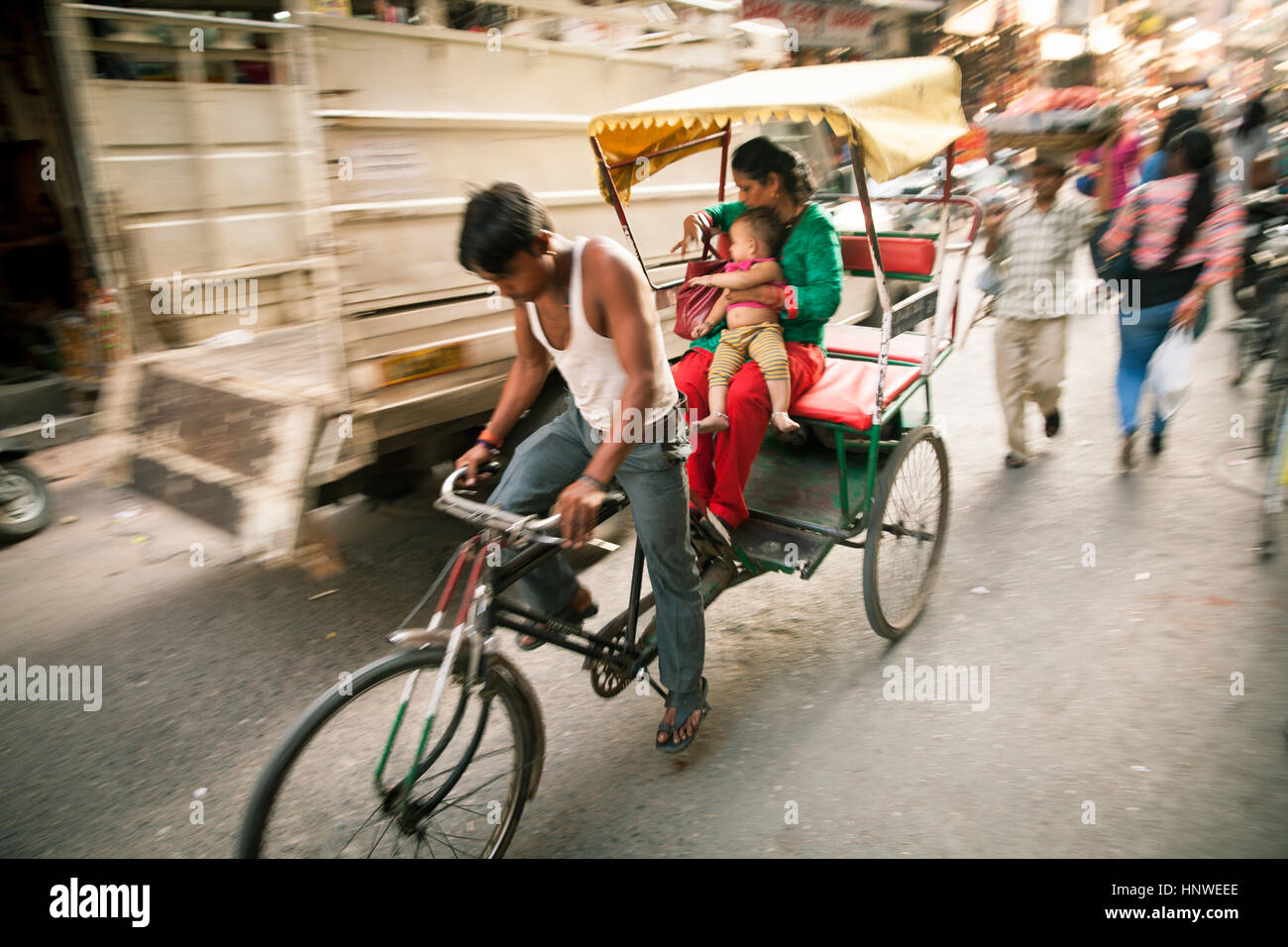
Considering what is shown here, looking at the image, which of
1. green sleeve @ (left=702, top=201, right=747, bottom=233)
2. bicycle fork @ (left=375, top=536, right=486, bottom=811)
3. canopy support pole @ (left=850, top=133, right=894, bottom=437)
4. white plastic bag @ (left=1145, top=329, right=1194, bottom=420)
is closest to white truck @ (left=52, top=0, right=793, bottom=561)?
green sleeve @ (left=702, top=201, right=747, bottom=233)

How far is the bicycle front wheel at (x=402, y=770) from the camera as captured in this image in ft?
6.33

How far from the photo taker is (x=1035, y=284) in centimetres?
475

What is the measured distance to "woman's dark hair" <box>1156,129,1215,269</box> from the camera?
4141 millimetres

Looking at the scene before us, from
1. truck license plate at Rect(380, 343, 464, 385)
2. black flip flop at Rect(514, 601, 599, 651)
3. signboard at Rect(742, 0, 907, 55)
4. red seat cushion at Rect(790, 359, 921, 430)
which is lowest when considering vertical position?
black flip flop at Rect(514, 601, 599, 651)

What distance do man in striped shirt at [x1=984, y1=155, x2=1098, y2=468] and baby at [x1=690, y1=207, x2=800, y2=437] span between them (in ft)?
7.06

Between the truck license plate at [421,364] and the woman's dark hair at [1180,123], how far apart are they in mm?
3902

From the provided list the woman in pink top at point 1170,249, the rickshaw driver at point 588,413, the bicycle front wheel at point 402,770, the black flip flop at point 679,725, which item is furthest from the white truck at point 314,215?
the woman in pink top at point 1170,249

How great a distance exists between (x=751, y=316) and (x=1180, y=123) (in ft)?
10.3

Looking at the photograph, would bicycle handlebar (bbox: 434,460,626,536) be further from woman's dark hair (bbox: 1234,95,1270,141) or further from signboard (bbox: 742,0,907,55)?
signboard (bbox: 742,0,907,55)

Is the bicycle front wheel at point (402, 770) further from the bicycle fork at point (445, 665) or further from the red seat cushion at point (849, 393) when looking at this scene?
the red seat cushion at point (849, 393)

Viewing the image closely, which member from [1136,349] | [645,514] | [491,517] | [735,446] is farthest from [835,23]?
[491,517]

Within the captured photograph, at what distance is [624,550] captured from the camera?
4414mm

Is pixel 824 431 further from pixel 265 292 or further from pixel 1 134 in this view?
pixel 1 134

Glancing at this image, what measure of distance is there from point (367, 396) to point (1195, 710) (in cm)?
334
